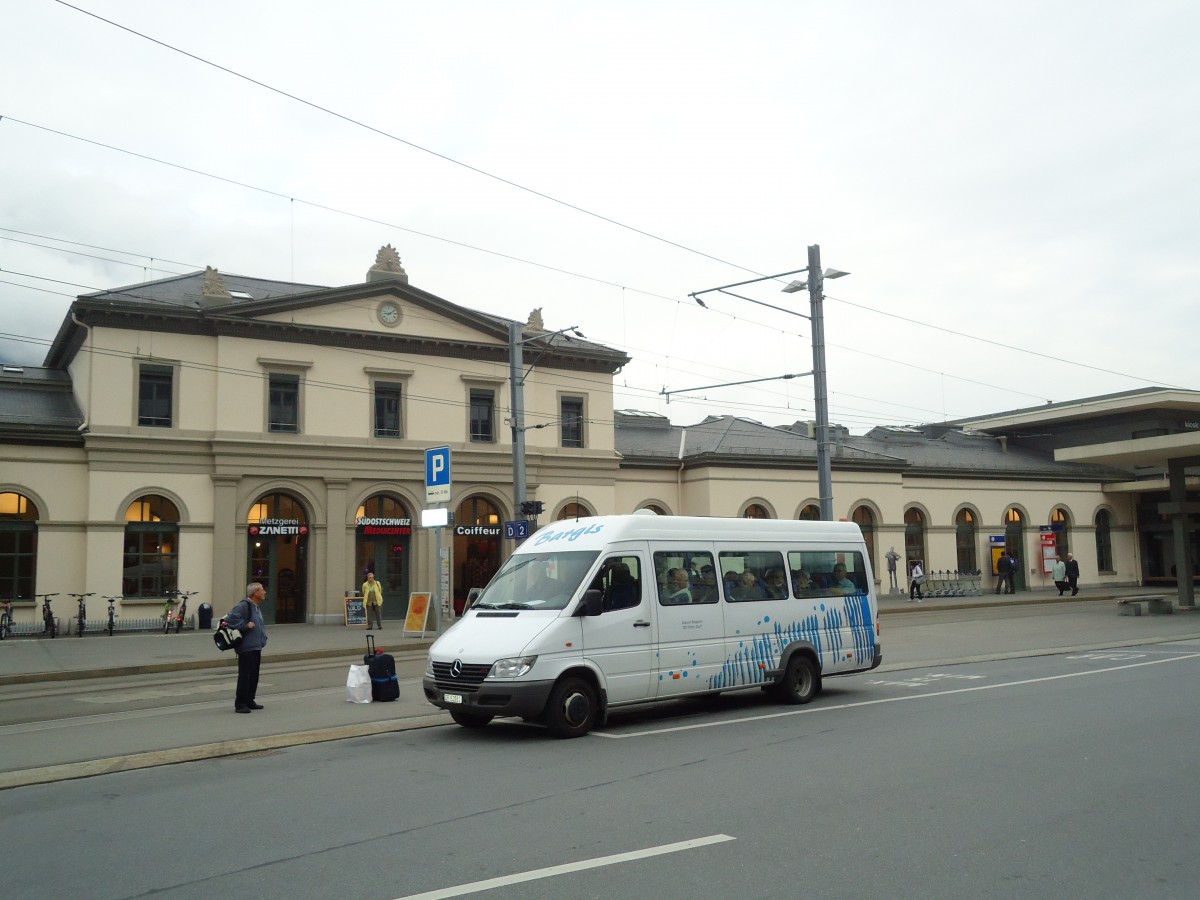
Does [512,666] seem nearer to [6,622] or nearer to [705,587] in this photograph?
[705,587]

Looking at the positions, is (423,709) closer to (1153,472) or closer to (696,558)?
(696,558)

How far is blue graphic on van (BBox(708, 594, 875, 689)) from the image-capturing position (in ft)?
39.5

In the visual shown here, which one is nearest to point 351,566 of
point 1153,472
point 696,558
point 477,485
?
point 477,485

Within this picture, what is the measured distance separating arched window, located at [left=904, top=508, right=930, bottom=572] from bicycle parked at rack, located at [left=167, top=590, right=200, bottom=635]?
95.9ft

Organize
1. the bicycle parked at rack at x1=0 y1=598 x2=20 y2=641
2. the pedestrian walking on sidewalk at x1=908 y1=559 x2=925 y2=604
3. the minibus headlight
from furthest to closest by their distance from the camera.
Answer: the pedestrian walking on sidewalk at x1=908 y1=559 x2=925 y2=604, the bicycle parked at rack at x1=0 y1=598 x2=20 y2=641, the minibus headlight

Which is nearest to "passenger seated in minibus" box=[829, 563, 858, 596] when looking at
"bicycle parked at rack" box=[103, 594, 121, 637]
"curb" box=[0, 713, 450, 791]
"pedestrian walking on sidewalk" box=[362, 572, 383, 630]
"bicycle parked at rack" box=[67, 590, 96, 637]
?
"curb" box=[0, 713, 450, 791]

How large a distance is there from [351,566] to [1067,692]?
73.1 ft

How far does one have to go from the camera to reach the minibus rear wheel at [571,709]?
33.4 feet

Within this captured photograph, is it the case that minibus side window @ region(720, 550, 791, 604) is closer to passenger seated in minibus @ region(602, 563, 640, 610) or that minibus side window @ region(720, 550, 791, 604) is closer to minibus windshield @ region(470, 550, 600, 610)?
passenger seated in minibus @ region(602, 563, 640, 610)

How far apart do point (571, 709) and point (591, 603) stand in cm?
112

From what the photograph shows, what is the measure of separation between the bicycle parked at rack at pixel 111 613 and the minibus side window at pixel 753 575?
A: 20.4 metres

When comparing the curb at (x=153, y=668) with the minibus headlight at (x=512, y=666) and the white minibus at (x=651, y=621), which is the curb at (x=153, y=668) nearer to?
the white minibus at (x=651, y=621)

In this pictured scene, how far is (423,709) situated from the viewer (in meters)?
12.8

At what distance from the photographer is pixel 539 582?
1123 cm
